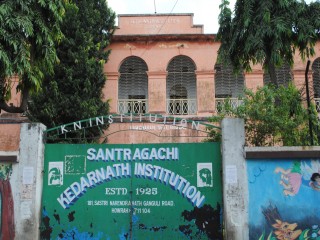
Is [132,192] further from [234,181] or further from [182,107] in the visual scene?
[182,107]

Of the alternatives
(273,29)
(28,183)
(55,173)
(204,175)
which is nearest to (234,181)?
(204,175)

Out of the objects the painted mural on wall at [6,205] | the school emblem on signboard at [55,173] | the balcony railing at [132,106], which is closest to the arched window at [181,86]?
the balcony railing at [132,106]

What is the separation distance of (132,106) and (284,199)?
9.36m

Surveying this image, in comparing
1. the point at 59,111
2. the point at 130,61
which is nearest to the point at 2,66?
the point at 59,111

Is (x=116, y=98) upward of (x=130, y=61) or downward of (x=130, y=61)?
downward

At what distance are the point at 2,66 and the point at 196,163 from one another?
5.00m

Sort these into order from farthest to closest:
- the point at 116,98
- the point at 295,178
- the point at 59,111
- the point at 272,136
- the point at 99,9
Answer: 1. the point at 116,98
2. the point at 99,9
3. the point at 59,111
4. the point at 272,136
5. the point at 295,178

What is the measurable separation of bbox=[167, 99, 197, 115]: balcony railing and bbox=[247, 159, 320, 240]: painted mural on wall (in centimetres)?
834

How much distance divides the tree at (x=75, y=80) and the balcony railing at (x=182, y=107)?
11.2 feet

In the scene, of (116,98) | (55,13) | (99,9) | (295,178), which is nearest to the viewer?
(295,178)

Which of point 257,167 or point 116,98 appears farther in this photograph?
point 116,98

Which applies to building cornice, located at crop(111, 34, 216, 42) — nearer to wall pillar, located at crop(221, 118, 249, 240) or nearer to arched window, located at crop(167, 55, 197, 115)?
arched window, located at crop(167, 55, 197, 115)

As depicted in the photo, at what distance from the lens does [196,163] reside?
7.11 meters

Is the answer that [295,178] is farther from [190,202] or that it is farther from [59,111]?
[59,111]
